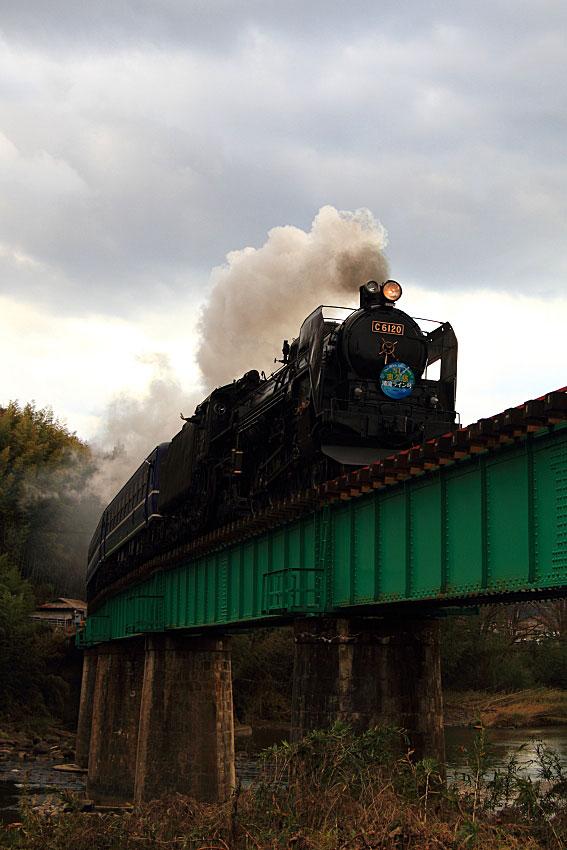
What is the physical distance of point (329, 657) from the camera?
15.6m

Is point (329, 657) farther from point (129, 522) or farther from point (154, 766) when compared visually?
point (129, 522)

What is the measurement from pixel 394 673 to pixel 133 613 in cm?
1832

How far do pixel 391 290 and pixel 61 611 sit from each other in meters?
61.3

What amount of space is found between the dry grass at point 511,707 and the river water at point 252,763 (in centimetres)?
157

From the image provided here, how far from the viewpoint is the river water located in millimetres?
35250

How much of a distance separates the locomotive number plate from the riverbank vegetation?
26.4 ft

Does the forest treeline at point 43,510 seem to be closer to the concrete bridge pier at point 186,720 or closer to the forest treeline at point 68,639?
the forest treeline at point 68,639

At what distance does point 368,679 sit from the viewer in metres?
15.4

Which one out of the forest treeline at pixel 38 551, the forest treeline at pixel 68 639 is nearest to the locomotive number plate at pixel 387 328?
the forest treeline at pixel 68 639

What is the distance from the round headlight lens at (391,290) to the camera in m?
18.2

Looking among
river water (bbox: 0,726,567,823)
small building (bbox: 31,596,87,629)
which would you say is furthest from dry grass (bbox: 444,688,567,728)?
small building (bbox: 31,596,87,629)

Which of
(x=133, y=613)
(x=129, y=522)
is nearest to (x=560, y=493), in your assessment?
(x=133, y=613)

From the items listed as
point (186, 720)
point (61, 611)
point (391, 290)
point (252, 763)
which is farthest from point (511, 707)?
point (391, 290)

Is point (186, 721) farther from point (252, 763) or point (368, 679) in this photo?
point (252, 763)
